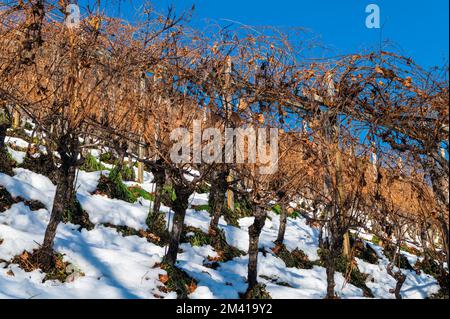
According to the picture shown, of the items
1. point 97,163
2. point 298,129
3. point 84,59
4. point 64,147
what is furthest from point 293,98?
point 97,163

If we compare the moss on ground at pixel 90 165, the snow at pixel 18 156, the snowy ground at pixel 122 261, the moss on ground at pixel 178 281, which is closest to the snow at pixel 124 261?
the snowy ground at pixel 122 261

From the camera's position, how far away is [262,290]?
5.74m

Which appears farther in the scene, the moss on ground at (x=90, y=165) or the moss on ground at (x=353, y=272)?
the moss on ground at (x=90, y=165)

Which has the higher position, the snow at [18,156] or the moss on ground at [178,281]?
the snow at [18,156]

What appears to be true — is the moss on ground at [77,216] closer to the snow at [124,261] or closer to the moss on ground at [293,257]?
the snow at [124,261]

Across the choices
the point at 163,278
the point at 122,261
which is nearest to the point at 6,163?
the point at 122,261

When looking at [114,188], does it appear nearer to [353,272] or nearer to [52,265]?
[52,265]

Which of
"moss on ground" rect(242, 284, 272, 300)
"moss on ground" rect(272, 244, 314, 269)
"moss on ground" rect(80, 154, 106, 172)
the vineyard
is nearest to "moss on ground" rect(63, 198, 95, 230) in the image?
the vineyard

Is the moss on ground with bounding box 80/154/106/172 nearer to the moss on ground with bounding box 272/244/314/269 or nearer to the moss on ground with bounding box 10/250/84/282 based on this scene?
the moss on ground with bounding box 272/244/314/269

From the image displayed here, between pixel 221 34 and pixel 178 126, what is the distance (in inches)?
52.2

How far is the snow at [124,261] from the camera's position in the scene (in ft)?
16.6

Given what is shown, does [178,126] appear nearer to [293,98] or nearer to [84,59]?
[84,59]

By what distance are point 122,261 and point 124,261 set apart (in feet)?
0.10
